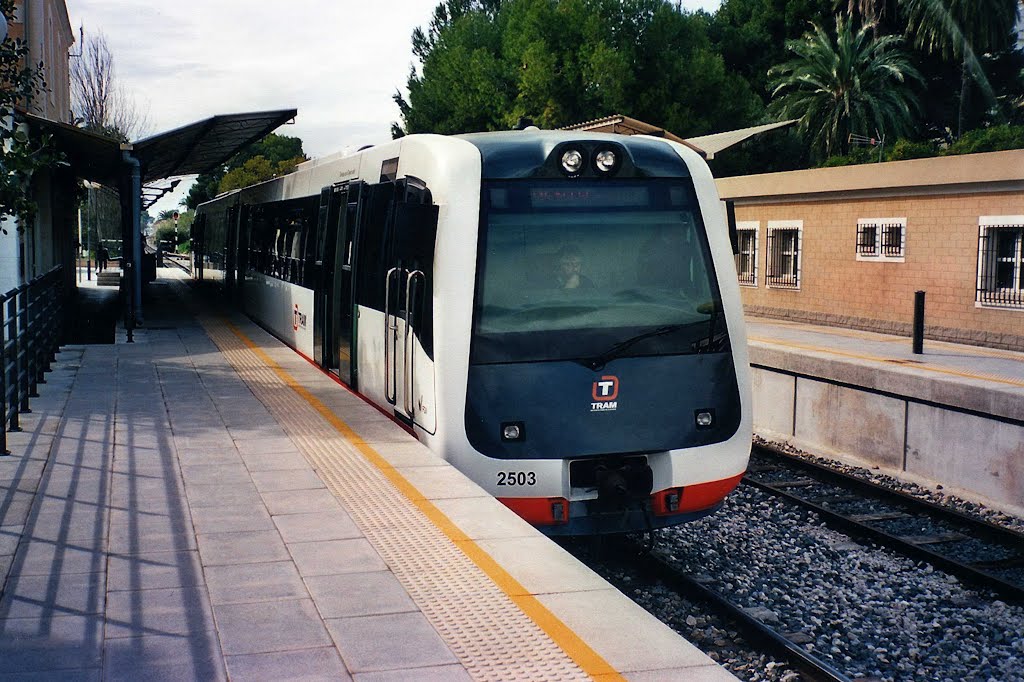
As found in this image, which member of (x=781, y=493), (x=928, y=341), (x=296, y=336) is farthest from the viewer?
(x=928, y=341)

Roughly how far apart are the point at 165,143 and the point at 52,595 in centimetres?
1677

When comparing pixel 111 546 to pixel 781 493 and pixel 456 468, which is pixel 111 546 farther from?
pixel 781 493

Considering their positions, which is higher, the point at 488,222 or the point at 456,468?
the point at 488,222

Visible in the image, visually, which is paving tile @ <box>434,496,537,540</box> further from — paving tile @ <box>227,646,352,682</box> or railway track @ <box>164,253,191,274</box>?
railway track @ <box>164,253,191,274</box>

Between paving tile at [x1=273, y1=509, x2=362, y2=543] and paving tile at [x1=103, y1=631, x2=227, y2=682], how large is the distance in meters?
1.50

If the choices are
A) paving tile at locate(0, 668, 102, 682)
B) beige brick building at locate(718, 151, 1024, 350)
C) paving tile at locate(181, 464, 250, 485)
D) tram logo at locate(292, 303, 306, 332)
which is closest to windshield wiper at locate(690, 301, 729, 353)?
paving tile at locate(181, 464, 250, 485)

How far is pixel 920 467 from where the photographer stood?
1209 centimetres

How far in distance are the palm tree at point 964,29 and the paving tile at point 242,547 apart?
42169 mm

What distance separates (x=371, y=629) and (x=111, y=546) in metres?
1.93

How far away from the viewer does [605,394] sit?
738cm

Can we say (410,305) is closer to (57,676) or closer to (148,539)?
(148,539)

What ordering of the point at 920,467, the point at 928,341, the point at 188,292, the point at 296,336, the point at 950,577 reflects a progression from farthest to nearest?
the point at 188,292
the point at 928,341
the point at 296,336
the point at 920,467
the point at 950,577

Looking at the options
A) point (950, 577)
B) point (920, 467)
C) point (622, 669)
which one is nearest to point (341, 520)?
point (622, 669)

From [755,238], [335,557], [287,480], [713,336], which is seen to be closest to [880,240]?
[755,238]
